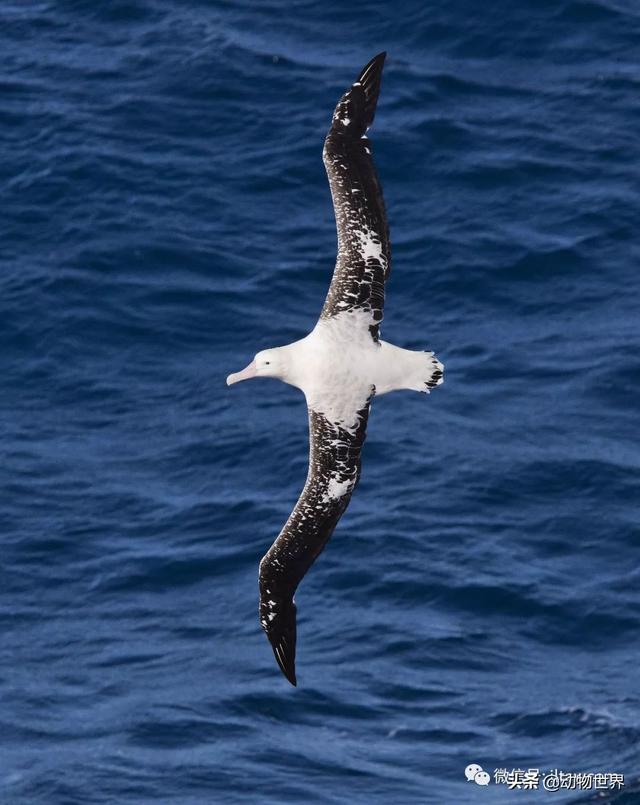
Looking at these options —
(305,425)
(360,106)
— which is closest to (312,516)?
(360,106)

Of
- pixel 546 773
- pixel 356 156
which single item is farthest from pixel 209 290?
pixel 356 156

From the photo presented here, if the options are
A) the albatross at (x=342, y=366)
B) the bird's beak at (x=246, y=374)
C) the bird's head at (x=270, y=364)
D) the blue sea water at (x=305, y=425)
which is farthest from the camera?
the blue sea water at (x=305, y=425)

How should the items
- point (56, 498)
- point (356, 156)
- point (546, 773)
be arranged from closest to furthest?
point (356, 156)
point (546, 773)
point (56, 498)

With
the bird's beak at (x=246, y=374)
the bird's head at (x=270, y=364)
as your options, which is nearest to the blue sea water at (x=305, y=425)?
the bird's beak at (x=246, y=374)

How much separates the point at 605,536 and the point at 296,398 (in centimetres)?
572

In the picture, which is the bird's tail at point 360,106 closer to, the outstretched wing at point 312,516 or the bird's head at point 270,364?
the bird's head at point 270,364

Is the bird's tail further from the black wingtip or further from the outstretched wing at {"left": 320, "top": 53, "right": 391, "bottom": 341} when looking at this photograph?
the black wingtip

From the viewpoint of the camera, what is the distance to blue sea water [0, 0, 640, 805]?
31.6 metres

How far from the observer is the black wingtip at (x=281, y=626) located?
23484 millimetres

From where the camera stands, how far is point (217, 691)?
32.0 m

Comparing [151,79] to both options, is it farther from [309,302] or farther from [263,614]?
[263,614]

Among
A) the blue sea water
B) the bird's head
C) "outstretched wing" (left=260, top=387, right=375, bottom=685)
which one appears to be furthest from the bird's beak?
the blue sea water

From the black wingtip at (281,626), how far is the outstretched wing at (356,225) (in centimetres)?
322

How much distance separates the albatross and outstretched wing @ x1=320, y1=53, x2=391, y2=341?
0.01 meters
